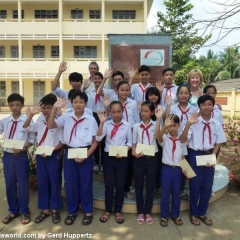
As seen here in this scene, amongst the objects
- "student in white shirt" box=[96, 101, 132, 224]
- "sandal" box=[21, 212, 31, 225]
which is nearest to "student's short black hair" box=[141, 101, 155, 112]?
"student in white shirt" box=[96, 101, 132, 224]

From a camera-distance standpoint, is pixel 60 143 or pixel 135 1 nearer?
pixel 60 143

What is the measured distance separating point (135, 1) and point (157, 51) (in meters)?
16.4

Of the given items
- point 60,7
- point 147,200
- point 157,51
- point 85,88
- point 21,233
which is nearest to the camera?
point 21,233

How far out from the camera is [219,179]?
13.9 ft

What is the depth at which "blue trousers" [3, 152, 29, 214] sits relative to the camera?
2.98 metres

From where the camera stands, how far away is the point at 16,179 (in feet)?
10.0

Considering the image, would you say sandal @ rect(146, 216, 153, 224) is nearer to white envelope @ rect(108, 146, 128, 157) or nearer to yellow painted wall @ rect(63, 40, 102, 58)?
white envelope @ rect(108, 146, 128, 157)

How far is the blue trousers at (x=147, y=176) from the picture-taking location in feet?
9.80

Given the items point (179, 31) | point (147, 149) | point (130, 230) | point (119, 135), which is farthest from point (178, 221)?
point (179, 31)

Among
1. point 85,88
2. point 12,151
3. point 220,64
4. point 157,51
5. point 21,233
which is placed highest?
point 220,64

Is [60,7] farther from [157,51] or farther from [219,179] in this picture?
[219,179]

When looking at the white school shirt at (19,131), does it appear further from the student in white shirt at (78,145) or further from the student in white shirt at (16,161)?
the student in white shirt at (78,145)

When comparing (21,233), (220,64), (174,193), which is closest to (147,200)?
(174,193)

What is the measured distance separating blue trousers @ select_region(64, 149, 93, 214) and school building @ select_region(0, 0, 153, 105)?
56.5 feet
